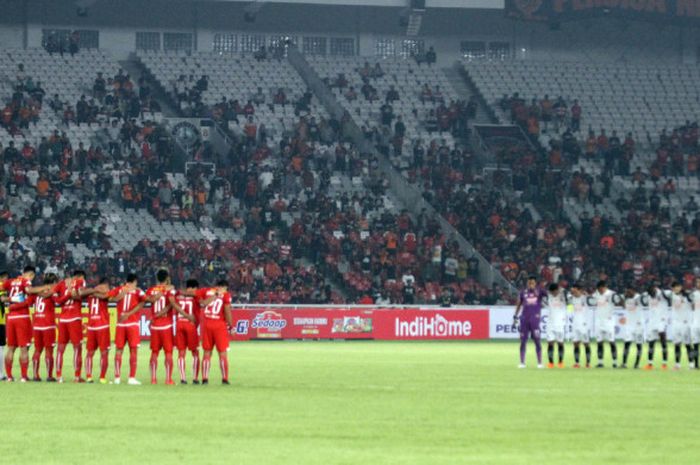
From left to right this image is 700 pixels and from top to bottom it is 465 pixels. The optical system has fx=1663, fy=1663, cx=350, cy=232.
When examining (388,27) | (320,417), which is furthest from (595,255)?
(320,417)

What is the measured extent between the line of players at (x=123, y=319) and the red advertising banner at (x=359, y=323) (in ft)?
83.7

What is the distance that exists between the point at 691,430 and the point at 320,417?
5176mm

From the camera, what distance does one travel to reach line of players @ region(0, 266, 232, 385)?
3138cm

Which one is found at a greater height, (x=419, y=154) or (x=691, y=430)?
(x=419, y=154)

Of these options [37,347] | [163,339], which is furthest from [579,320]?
[37,347]

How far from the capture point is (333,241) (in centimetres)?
6488

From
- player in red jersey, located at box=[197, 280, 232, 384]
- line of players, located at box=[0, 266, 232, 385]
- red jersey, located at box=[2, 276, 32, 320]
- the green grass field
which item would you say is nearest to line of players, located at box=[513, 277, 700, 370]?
the green grass field

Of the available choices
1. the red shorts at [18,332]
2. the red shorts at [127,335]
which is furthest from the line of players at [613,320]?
the red shorts at [18,332]

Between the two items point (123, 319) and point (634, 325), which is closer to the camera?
point (123, 319)

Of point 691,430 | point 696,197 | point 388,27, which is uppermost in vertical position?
point 388,27

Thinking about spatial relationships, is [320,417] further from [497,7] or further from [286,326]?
[497,7]

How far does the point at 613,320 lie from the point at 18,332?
1596 centimetres

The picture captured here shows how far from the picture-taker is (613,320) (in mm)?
41906

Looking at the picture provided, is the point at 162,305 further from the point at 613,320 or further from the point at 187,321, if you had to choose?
the point at 613,320
